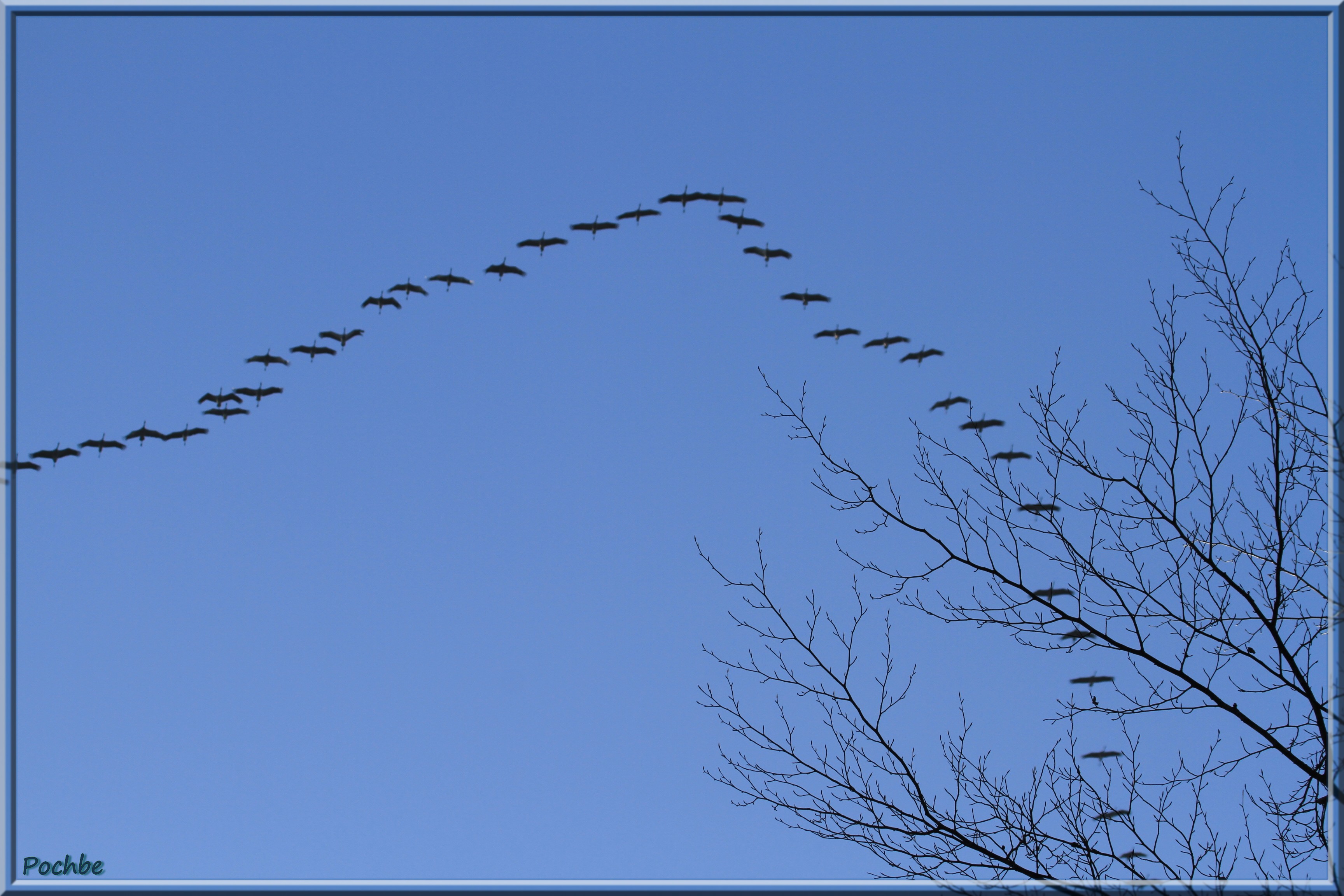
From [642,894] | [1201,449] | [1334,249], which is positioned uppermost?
[1334,249]

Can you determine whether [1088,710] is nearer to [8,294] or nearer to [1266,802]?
[1266,802]

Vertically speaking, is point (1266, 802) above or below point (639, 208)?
below

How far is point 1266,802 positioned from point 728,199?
6891 millimetres

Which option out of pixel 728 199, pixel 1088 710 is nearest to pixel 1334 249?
pixel 1088 710

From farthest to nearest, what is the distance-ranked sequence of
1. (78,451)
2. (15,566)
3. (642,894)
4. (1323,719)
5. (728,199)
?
(78,451) < (728,199) < (15,566) < (642,894) < (1323,719)

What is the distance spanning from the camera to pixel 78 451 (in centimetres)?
1105

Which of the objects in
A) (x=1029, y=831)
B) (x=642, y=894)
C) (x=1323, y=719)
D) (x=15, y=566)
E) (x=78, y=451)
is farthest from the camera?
(x=78, y=451)

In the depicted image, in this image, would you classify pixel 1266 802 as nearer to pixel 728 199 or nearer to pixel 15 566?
pixel 728 199

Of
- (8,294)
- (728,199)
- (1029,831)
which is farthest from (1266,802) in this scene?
(8,294)

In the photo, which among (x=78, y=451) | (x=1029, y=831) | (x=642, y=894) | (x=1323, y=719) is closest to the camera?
(x=1323, y=719)

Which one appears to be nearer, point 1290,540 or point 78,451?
point 1290,540

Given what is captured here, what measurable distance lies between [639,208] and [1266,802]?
24.5ft

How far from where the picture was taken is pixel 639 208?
10.6 meters

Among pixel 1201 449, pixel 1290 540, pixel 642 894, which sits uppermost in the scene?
pixel 1201 449
